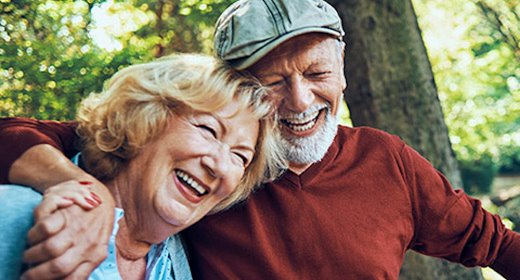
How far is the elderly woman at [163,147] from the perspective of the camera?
2.10 meters

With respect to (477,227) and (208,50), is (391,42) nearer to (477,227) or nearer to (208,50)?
(477,227)

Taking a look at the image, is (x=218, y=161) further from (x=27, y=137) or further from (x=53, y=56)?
(x=53, y=56)

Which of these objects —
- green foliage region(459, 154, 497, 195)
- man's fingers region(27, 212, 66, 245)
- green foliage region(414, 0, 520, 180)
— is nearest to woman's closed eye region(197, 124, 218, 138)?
man's fingers region(27, 212, 66, 245)

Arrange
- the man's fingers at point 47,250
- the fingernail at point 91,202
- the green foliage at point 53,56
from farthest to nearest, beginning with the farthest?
the green foliage at point 53,56 < the fingernail at point 91,202 < the man's fingers at point 47,250

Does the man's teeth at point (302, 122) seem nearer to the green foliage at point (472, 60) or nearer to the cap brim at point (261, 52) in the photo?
the cap brim at point (261, 52)

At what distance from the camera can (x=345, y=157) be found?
2.67 m

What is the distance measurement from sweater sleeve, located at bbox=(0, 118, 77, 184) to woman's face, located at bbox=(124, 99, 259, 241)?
0.30 metres

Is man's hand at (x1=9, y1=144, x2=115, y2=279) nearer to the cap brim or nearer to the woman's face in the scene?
the woman's face

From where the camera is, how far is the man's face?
2.42m

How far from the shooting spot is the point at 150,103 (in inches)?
84.5

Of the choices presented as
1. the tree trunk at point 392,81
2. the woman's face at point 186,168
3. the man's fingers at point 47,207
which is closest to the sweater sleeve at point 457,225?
the woman's face at point 186,168

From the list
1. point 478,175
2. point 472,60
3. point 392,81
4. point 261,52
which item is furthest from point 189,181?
point 478,175

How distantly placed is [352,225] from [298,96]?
1.86 ft

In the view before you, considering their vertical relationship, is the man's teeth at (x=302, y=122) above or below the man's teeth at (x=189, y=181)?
above
